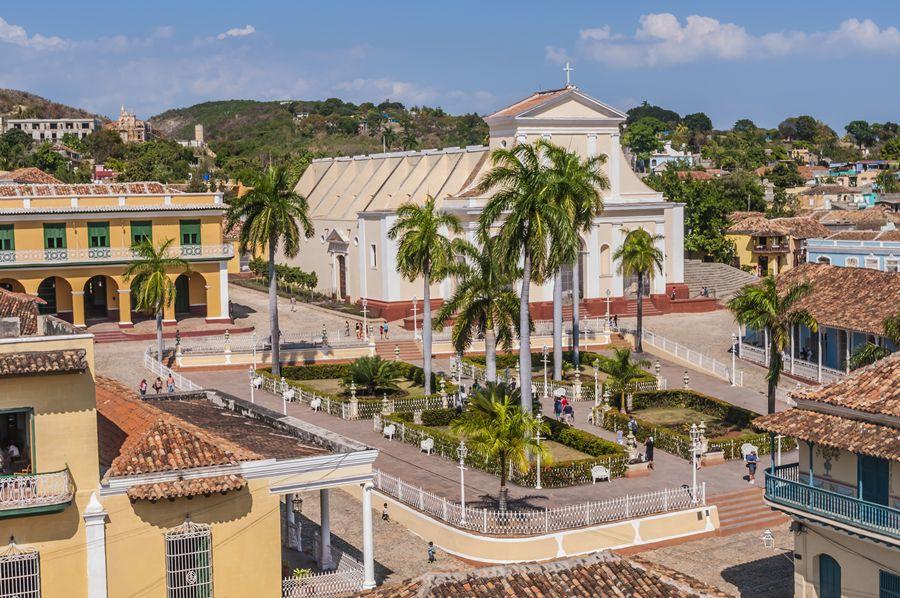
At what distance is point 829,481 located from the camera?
24.8 meters

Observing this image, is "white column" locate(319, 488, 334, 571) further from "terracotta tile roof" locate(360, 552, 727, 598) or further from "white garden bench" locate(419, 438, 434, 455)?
"white garden bench" locate(419, 438, 434, 455)

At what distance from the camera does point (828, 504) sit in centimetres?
2414

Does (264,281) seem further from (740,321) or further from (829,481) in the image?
(829,481)

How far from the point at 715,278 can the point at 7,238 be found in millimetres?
39588

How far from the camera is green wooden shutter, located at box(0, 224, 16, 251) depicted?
5656 cm

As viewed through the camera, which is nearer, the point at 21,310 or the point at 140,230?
the point at 21,310

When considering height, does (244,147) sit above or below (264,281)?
above

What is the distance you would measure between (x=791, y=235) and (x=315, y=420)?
51.0m

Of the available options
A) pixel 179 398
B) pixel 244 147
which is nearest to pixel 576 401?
pixel 179 398

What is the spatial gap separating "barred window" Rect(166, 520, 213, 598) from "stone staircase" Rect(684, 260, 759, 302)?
52436 millimetres

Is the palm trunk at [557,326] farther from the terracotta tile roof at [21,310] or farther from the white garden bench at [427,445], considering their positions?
the terracotta tile roof at [21,310]

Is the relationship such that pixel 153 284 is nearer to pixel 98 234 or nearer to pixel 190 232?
pixel 98 234

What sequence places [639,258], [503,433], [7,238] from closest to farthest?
[503,433] → [639,258] → [7,238]

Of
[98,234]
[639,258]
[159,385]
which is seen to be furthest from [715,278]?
[159,385]
